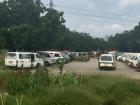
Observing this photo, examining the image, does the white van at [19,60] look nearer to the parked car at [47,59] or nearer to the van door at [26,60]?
the van door at [26,60]

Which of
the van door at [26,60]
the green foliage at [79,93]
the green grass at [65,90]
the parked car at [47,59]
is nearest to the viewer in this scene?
the green foliage at [79,93]

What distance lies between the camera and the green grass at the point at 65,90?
46.9ft

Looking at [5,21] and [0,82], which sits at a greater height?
[5,21]

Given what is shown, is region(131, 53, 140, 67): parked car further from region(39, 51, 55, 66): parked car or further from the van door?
the van door

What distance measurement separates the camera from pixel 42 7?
64.6 metres

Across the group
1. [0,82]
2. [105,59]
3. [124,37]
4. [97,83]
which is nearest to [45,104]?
[0,82]

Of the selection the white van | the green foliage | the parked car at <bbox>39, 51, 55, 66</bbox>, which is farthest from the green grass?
the parked car at <bbox>39, 51, 55, 66</bbox>

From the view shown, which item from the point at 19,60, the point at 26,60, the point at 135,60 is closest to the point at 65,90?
the point at 19,60

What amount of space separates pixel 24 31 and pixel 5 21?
7.11 metres

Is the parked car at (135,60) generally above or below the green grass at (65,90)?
above

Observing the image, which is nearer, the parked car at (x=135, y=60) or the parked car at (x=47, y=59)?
the parked car at (x=135, y=60)

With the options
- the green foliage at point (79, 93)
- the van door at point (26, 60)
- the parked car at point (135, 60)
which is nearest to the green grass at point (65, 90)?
the green foliage at point (79, 93)

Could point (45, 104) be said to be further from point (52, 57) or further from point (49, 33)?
point (49, 33)

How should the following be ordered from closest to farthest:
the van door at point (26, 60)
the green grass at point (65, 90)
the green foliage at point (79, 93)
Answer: the green foliage at point (79, 93) → the green grass at point (65, 90) → the van door at point (26, 60)
